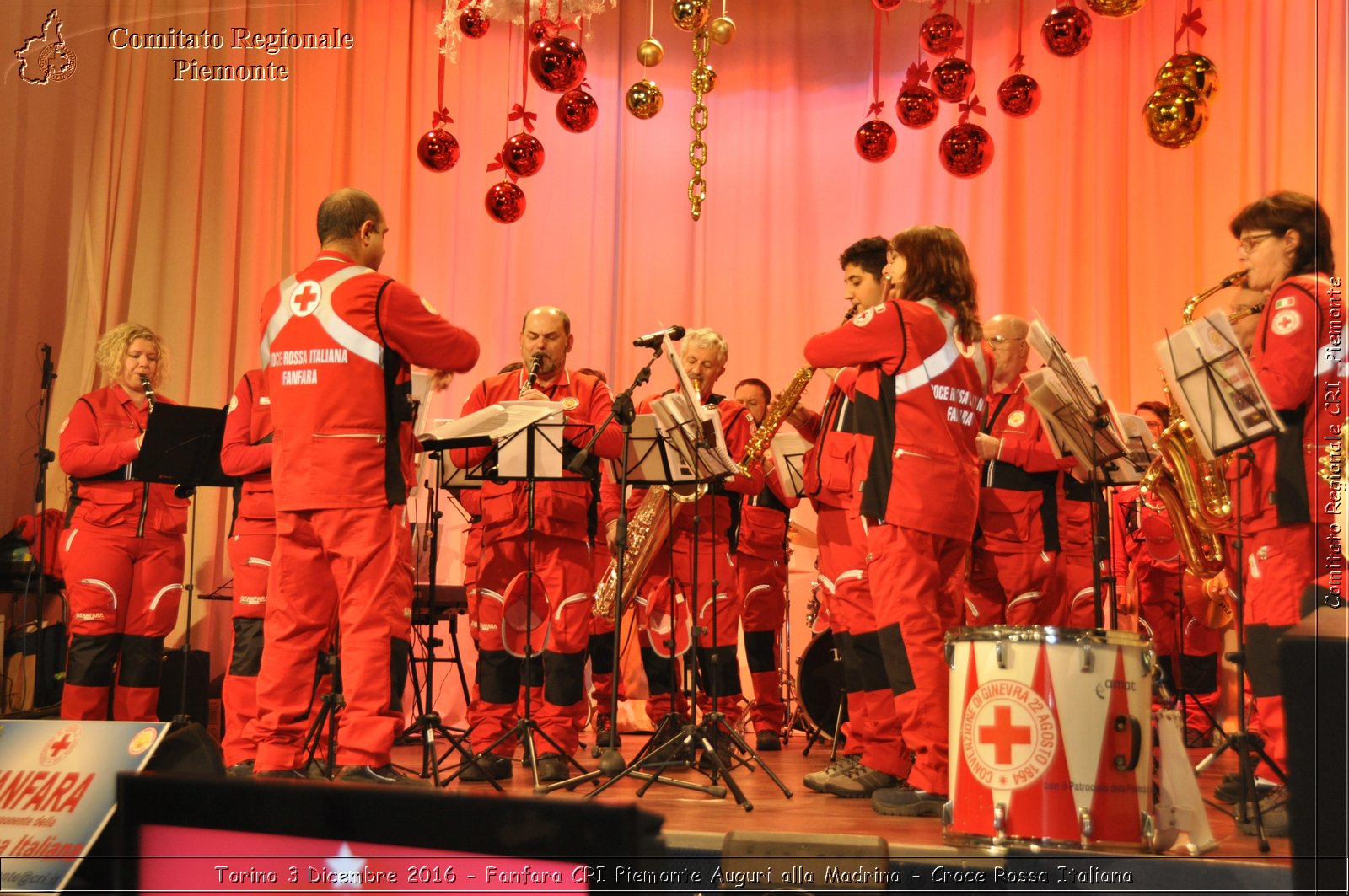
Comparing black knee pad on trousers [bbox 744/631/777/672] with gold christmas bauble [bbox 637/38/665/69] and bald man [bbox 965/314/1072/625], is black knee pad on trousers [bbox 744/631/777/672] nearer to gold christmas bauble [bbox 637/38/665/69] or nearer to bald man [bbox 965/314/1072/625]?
bald man [bbox 965/314/1072/625]

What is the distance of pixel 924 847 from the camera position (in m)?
3.42

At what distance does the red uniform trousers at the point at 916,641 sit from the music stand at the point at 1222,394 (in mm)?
1014

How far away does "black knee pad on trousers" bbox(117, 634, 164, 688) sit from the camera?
644 centimetres

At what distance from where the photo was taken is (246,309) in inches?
352

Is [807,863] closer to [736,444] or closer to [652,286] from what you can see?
[736,444]

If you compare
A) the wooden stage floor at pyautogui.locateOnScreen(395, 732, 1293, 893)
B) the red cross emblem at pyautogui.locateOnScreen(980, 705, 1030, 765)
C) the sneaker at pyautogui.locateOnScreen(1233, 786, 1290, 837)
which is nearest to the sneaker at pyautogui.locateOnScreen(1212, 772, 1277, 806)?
the wooden stage floor at pyautogui.locateOnScreen(395, 732, 1293, 893)

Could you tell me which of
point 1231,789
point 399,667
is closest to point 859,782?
→ point 1231,789

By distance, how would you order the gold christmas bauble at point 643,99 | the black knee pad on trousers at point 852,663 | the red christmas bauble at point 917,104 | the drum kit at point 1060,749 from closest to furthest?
1. the drum kit at point 1060,749
2. the black knee pad on trousers at point 852,663
3. the gold christmas bauble at point 643,99
4. the red christmas bauble at point 917,104

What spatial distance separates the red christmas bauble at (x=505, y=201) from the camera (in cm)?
746

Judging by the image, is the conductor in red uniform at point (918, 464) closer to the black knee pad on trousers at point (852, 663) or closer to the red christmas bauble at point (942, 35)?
the black knee pad on trousers at point (852, 663)

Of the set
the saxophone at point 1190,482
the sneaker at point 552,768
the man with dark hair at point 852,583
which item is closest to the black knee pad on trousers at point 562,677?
the sneaker at point 552,768

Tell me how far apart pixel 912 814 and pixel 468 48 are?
7877 mm

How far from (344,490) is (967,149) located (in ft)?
14.2

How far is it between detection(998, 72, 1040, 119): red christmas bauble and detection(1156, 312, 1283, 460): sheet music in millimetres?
2948
